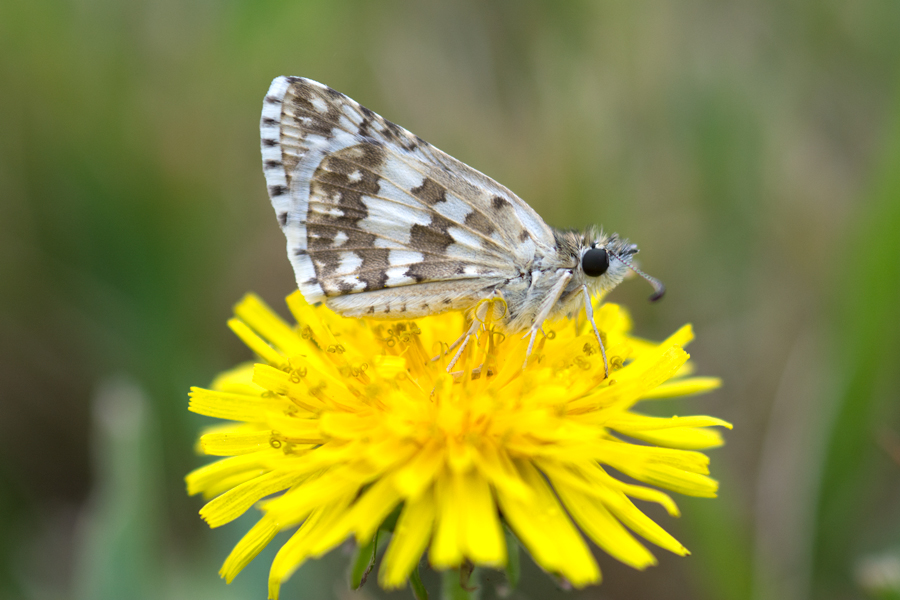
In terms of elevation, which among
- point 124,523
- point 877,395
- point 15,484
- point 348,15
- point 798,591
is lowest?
point 15,484

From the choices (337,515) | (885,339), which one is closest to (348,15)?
(885,339)

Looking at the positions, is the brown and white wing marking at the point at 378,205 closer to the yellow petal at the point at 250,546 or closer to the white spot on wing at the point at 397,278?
the white spot on wing at the point at 397,278

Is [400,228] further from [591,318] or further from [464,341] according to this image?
[591,318]

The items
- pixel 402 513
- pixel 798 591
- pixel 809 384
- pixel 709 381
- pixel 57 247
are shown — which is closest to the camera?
pixel 402 513

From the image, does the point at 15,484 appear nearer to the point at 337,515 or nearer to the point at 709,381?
the point at 337,515

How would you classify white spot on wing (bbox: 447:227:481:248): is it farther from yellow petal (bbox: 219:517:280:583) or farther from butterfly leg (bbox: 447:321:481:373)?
yellow petal (bbox: 219:517:280:583)

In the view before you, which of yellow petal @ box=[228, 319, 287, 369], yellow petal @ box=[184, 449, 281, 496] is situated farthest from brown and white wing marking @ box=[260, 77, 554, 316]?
yellow petal @ box=[184, 449, 281, 496]

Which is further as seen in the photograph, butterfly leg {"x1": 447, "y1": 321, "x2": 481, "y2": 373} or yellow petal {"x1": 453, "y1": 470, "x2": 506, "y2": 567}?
butterfly leg {"x1": 447, "y1": 321, "x2": 481, "y2": 373}
